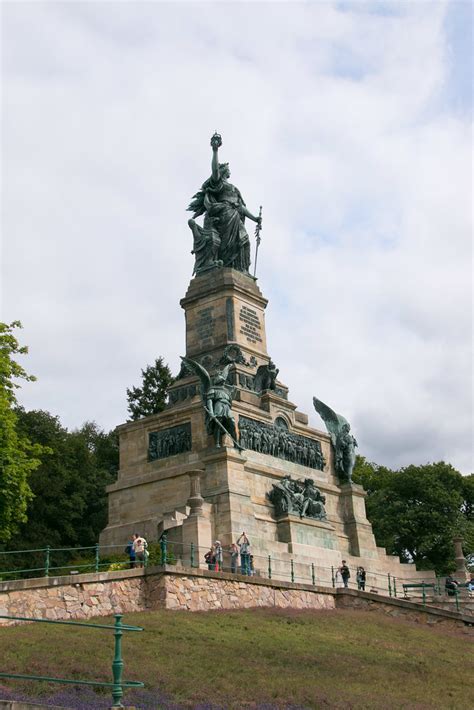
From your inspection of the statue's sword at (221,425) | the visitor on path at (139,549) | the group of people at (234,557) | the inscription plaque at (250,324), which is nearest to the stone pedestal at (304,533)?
the statue's sword at (221,425)

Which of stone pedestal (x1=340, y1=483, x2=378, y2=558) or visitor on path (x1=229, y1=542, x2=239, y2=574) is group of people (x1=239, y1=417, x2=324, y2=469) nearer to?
stone pedestal (x1=340, y1=483, x2=378, y2=558)

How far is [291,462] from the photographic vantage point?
37.1 meters

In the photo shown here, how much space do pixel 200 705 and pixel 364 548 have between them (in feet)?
78.8

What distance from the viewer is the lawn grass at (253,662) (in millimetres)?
14906

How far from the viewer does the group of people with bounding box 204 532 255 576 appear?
86.3ft

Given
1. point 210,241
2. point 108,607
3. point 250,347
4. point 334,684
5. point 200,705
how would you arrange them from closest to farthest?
point 200,705, point 334,684, point 108,607, point 250,347, point 210,241

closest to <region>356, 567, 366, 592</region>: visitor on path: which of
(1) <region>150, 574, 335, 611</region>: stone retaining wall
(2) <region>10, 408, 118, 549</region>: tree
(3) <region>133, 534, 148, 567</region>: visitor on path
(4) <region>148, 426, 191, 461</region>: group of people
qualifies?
(1) <region>150, 574, 335, 611</region>: stone retaining wall

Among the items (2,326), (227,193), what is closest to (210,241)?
(227,193)

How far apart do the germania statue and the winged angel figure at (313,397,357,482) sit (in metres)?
7.25

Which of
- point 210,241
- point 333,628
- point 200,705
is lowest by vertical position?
point 200,705

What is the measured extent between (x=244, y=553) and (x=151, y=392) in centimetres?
3447

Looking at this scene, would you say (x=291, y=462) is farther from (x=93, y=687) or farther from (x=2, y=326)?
(x=93, y=687)

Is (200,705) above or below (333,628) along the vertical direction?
below

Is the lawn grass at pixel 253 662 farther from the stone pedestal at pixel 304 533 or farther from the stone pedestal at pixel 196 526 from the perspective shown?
the stone pedestal at pixel 304 533
